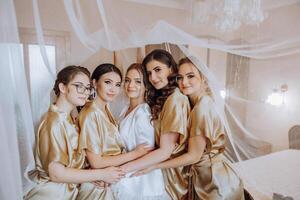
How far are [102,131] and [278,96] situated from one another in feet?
2.70

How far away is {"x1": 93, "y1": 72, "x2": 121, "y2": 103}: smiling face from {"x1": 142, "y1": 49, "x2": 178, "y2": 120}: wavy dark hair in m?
0.13

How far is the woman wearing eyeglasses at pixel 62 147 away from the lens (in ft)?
2.68

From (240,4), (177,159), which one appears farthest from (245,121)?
(240,4)

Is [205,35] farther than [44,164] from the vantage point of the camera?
Yes

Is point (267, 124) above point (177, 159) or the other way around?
above

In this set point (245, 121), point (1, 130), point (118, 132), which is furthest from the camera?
point (245, 121)

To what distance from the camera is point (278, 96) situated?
117cm

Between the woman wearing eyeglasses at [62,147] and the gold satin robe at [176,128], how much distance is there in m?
0.30

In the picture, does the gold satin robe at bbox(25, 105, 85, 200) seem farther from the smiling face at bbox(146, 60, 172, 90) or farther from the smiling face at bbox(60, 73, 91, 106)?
the smiling face at bbox(146, 60, 172, 90)

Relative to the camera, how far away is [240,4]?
111 cm

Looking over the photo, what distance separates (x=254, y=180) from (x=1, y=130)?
3.56 feet

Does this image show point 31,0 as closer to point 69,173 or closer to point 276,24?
point 69,173

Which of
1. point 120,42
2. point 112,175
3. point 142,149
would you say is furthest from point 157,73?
point 112,175

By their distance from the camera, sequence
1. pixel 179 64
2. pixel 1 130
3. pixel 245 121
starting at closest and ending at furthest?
pixel 1 130, pixel 179 64, pixel 245 121
